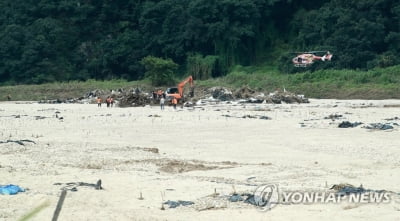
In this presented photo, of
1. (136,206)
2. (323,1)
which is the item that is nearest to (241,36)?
(323,1)

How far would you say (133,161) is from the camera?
15.1m

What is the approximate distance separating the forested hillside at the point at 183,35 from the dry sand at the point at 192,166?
34.0 m

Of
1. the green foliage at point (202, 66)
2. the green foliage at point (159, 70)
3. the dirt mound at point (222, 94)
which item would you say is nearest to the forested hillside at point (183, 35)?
the green foliage at point (202, 66)

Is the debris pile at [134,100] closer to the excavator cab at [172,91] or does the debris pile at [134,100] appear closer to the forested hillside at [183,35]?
the excavator cab at [172,91]

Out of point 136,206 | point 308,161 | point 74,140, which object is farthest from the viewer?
point 74,140

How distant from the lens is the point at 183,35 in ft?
212

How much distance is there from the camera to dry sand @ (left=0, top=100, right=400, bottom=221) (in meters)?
9.24

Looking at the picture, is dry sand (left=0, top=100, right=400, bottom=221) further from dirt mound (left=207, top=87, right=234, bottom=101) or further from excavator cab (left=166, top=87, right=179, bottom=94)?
dirt mound (left=207, top=87, right=234, bottom=101)

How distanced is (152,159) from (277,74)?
45.6m

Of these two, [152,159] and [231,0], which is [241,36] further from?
[152,159]

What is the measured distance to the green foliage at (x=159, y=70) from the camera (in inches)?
2303

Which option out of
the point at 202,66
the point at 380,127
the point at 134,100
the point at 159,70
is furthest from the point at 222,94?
the point at 380,127

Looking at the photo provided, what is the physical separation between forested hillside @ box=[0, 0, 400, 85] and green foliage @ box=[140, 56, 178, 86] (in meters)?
4.89

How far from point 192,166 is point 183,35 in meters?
51.1
